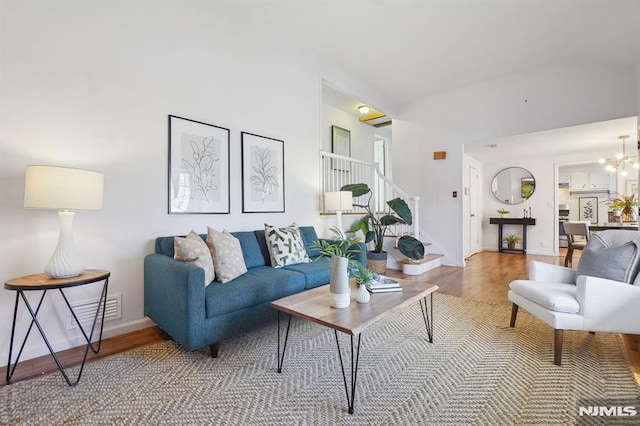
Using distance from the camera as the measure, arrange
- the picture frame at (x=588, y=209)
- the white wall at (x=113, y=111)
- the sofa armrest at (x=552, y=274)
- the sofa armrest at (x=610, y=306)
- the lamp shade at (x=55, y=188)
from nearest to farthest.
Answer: the lamp shade at (x=55, y=188) → the sofa armrest at (x=610, y=306) → the white wall at (x=113, y=111) → the sofa armrest at (x=552, y=274) → the picture frame at (x=588, y=209)

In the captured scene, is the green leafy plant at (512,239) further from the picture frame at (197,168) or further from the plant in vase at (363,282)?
the picture frame at (197,168)

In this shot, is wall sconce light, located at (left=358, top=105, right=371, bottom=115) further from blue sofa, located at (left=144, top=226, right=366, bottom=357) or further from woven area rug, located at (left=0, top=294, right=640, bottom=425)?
woven area rug, located at (left=0, top=294, right=640, bottom=425)

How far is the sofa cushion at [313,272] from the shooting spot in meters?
2.60

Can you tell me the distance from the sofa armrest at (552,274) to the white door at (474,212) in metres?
4.04

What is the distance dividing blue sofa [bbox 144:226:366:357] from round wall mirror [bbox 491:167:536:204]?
20.2 ft

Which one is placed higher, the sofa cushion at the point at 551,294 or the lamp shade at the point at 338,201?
the lamp shade at the point at 338,201

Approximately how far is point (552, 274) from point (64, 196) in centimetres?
358

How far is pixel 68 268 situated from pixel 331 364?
1767 mm

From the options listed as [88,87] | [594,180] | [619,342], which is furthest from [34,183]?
[594,180]

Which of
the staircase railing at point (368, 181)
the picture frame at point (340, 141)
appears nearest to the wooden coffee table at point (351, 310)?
the staircase railing at point (368, 181)

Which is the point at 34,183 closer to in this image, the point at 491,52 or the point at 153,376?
the point at 153,376

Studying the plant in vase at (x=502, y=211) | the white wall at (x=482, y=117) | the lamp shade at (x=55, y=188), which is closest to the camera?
the lamp shade at (x=55, y=188)

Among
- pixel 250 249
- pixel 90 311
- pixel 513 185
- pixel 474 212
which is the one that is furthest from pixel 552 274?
pixel 513 185

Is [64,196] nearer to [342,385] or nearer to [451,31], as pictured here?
[342,385]
